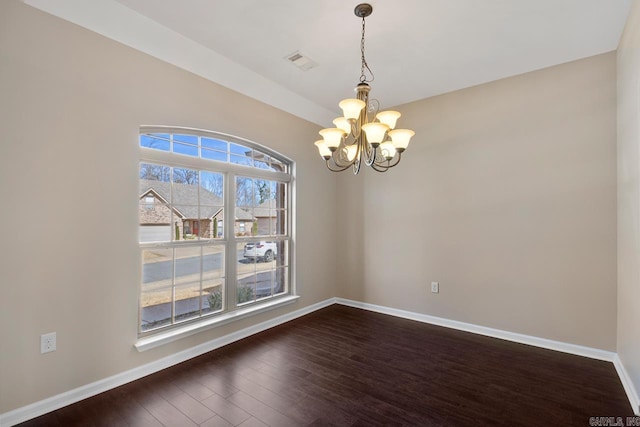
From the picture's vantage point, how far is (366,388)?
2311 mm

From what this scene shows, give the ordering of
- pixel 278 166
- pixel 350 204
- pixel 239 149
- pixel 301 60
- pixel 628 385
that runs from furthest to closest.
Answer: pixel 350 204, pixel 278 166, pixel 239 149, pixel 301 60, pixel 628 385

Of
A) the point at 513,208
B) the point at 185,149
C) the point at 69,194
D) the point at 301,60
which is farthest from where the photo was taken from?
the point at 513,208

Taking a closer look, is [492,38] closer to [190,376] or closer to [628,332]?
[628,332]

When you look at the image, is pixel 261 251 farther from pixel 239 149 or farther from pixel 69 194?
pixel 69 194

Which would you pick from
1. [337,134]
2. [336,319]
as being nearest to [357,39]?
[337,134]

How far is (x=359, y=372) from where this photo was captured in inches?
101

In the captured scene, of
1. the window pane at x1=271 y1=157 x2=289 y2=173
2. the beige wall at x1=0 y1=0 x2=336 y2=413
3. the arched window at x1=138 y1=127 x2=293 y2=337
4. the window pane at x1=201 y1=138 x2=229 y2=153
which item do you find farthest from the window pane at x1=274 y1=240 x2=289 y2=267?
the beige wall at x1=0 y1=0 x2=336 y2=413

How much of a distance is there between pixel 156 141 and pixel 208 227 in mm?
960

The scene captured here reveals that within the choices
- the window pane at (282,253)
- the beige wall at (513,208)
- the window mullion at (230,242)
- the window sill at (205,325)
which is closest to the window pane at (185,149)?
the window mullion at (230,242)

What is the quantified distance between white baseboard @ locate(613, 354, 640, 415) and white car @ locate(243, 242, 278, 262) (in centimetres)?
340

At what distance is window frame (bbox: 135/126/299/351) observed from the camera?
2592mm

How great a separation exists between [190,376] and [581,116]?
4.36m

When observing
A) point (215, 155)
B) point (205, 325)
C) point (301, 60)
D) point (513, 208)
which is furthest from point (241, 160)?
point (513, 208)

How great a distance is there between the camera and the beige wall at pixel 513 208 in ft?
9.21
